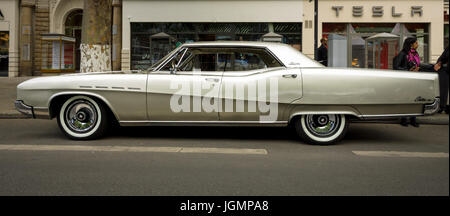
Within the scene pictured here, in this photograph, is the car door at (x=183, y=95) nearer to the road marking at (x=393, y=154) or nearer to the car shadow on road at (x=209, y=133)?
the car shadow on road at (x=209, y=133)

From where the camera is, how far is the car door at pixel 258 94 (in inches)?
200

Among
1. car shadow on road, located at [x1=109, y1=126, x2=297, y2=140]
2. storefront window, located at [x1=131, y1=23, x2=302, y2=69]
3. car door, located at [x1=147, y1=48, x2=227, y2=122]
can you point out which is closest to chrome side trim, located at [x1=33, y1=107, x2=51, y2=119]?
car shadow on road, located at [x1=109, y1=126, x2=297, y2=140]

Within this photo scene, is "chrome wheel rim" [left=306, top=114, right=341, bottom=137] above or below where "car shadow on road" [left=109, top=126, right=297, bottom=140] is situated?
above

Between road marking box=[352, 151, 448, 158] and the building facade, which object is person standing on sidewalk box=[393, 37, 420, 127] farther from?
the building facade

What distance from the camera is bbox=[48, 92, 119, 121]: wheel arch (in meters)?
5.30

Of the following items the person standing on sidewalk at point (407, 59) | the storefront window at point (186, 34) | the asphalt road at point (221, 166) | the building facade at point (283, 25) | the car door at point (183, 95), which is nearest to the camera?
the asphalt road at point (221, 166)

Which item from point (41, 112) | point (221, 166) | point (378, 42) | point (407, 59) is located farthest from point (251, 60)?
point (378, 42)

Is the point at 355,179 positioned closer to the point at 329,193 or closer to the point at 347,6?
the point at 329,193

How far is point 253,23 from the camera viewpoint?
1823 cm

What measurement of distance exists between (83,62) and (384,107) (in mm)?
6700

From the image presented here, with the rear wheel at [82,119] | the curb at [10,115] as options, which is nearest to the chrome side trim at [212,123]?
the rear wheel at [82,119]

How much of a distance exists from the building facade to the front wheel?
1273 cm

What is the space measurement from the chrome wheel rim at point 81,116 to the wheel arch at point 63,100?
0.46 ft
